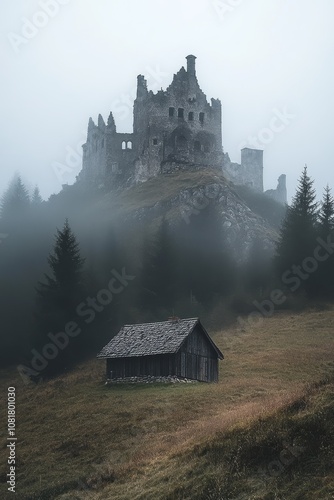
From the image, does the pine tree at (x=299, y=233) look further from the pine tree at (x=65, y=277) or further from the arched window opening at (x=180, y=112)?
the arched window opening at (x=180, y=112)

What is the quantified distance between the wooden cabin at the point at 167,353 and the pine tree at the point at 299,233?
78.0 ft

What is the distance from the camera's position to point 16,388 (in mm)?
61812

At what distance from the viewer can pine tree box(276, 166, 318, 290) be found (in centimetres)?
7781

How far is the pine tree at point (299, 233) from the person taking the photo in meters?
77.8

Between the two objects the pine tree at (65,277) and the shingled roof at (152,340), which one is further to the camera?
the pine tree at (65,277)

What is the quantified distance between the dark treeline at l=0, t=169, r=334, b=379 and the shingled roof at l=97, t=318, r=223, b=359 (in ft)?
32.9

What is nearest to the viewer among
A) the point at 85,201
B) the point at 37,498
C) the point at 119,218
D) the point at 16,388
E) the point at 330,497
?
the point at 330,497

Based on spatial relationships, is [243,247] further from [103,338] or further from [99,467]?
[99,467]

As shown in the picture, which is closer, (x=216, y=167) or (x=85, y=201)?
(x=216, y=167)

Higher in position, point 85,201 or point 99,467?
point 85,201

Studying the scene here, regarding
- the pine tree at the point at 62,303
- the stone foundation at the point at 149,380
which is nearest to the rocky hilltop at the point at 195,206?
the pine tree at the point at 62,303

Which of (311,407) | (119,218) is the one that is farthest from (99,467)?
(119,218)

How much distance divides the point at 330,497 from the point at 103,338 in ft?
155

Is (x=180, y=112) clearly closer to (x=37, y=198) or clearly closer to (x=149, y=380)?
(x=37, y=198)
